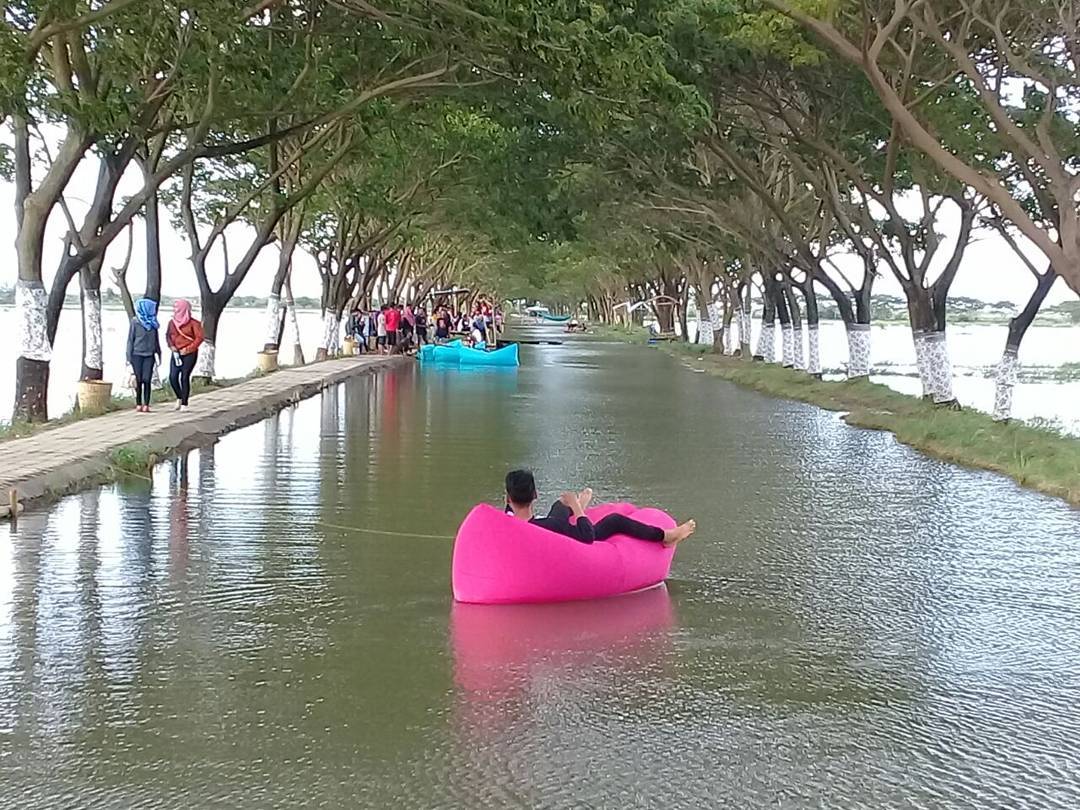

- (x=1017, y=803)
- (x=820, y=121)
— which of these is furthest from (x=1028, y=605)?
(x=820, y=121)

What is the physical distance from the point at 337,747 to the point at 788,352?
34.8 m

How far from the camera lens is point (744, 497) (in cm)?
1228

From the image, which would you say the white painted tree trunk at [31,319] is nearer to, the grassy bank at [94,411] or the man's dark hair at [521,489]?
the grassy bank at [94,411]

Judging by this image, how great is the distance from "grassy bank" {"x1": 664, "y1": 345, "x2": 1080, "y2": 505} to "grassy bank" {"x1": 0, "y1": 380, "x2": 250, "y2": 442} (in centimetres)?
1034

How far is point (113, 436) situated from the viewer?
48.3 ft

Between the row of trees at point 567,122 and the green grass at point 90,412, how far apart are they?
596 mm

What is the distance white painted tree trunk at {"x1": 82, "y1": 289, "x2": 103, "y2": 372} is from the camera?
21.0 m

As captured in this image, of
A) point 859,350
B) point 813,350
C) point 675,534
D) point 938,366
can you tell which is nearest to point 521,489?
point 675,534

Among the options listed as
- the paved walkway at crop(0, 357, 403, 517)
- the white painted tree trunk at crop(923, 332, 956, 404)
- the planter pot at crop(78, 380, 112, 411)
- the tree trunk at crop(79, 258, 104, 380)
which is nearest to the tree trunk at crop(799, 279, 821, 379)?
the white painted tree trunk at crop(923, 332, 956, 404)

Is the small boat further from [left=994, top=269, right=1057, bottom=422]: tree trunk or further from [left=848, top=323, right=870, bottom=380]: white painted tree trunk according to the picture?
[left=994, top=269, right=1057, bottom=422]: tree trunk

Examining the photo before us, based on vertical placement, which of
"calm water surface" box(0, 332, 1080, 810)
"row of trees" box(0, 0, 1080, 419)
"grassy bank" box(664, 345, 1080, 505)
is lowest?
"calm water surface" box(0, 332, 1080, 810)

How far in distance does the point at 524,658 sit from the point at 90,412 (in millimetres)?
12823

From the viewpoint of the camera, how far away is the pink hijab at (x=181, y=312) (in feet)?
59.2

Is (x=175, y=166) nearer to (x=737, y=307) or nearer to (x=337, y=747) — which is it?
(x=337, y=747)
